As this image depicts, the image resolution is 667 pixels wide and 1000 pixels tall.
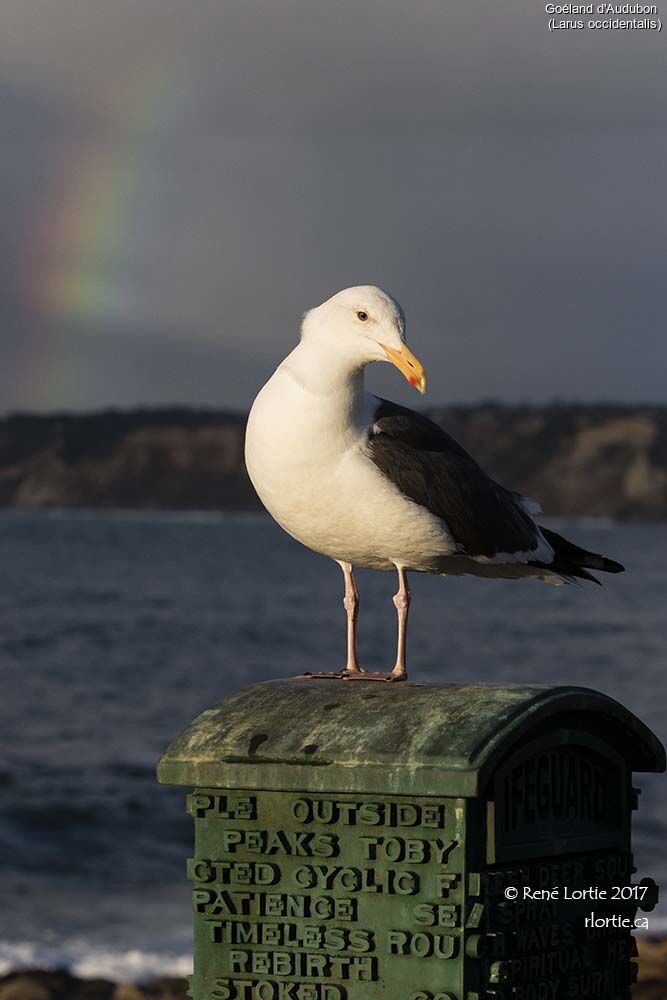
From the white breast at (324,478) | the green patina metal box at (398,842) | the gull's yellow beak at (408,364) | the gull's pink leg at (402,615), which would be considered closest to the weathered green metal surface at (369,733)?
the green patina metal box at (398,842)

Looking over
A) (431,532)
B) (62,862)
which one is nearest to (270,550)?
(62,862)

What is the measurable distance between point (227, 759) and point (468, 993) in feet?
3.40

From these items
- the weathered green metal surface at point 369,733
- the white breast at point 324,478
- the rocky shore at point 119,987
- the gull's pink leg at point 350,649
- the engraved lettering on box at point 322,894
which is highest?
the white breast at point 324,478

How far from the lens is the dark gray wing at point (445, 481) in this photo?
6.66 meters

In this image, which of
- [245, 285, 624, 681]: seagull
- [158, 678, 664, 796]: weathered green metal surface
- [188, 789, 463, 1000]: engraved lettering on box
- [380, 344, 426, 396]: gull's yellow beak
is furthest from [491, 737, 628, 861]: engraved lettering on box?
[380, 344, 426, 396]: gull's yellow beak

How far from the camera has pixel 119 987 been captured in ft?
53.9

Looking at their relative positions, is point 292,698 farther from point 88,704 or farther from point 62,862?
point 88,704

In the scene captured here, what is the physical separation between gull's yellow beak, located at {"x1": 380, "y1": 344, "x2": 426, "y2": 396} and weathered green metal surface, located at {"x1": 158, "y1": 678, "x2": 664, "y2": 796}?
1041 mm

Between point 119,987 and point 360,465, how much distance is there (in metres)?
11.0

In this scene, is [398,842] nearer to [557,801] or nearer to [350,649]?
[557,801]

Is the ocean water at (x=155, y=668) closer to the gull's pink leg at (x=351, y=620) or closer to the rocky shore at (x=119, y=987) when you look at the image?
the rocky shore at (x=119, y=987)

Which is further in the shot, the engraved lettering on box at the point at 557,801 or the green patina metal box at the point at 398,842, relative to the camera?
the engraved lettering on box at the point at 557,801

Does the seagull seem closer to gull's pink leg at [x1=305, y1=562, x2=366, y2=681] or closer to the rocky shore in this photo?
gull's pink leg at [x1=305, y1=562, x2=366, y2=681]

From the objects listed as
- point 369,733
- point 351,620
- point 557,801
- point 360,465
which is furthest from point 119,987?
point 369,733
